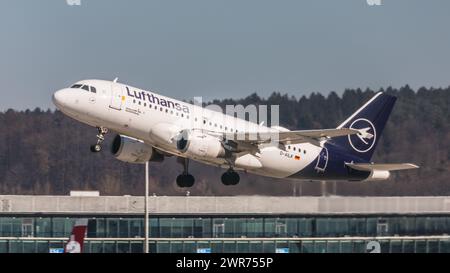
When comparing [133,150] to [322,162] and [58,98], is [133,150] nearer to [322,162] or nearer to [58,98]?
[58,98]

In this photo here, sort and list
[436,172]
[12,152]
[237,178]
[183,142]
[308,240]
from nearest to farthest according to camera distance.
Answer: [183,142] < [237,178] < [308,240] < [436,172] < [12,152]

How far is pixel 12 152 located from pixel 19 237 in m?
30.0

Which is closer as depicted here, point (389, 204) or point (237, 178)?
point (237, 178)

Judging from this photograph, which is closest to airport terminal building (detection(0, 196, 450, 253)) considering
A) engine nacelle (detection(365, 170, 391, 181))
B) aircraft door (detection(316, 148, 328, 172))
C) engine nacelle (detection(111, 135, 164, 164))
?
engine nacelle (detection(365, 170, 391, 181))

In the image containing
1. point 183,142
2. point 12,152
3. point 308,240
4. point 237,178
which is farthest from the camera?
point 12,152

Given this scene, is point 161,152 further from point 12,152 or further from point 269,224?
point 12,152

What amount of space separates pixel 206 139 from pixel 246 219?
14.3 m

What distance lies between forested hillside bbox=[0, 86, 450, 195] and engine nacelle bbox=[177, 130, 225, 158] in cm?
1122

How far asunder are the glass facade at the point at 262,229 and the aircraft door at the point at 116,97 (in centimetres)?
1409

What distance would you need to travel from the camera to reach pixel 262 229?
5309 centimetres

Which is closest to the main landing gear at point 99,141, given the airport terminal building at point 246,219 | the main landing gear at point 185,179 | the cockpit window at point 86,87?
the cockpit window at point 86,87
